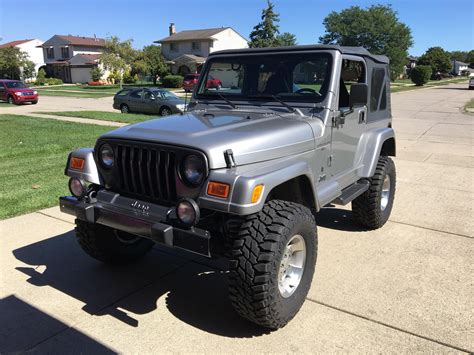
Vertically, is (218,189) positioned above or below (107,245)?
above

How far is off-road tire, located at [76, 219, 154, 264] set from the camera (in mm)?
3721

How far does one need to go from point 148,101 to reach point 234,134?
16.5 meters

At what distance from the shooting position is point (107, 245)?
385cm

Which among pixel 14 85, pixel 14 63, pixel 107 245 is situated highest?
pixel 14 63

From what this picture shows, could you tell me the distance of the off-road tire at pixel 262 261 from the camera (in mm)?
2756

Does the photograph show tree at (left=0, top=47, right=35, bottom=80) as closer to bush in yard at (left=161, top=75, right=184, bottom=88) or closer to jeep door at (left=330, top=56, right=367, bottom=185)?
bush in yard at (left=161, top=75, right=184, bottom=88)

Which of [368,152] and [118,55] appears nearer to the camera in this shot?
[368,152]

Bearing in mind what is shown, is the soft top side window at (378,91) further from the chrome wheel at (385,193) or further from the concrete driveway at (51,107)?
the concrete driveway at (51,107)

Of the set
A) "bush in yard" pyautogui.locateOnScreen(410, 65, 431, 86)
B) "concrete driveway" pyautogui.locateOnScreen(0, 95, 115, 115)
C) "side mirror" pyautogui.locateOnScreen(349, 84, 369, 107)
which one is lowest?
"concrete driveway" pyautogui.locateOnScreen(0, 95, 115, 115)

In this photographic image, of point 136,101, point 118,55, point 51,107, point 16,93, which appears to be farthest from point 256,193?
point 118,55

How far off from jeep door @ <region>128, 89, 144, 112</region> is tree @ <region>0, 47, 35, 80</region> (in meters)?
45.0

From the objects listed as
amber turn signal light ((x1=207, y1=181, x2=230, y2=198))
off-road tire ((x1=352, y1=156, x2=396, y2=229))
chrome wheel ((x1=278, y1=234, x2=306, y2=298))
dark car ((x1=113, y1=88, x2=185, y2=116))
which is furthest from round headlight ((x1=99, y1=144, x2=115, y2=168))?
dark car ((x1=113, y1=88, x2=185, y2=116))

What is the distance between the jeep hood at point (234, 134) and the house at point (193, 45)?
165ft

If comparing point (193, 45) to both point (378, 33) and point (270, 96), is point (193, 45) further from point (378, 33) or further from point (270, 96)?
point (270, 96)
